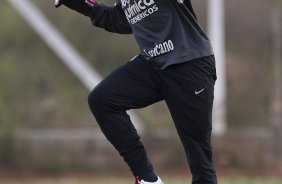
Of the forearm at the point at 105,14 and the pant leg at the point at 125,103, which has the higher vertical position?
the forearm at the point at 105,14

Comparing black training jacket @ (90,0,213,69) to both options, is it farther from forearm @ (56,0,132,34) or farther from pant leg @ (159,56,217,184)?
forearm @ (56,0,132,34)

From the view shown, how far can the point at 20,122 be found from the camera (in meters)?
21.0

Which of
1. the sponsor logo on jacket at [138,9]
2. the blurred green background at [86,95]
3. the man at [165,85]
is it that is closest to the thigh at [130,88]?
the man at [165,85]

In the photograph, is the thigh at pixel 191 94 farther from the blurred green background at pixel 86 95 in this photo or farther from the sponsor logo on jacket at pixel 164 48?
the blurred green background at pixel 86 95

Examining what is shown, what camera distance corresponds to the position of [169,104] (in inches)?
244

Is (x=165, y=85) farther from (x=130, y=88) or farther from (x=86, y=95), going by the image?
(x=86, y=95)

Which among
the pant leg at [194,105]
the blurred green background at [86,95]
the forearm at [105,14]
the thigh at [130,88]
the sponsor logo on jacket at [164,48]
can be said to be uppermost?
the forearm at [105,14]

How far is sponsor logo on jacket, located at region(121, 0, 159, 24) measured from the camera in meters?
6.09

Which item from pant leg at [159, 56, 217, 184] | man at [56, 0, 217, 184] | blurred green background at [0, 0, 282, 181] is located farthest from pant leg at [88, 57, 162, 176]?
blurred green background at [0, 0, 282, 181]

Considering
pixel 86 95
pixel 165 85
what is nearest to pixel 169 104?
→ pixel 165 85

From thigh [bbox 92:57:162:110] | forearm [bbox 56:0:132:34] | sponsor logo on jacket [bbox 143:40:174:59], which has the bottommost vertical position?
thigh [bbox 92:57:162:110]

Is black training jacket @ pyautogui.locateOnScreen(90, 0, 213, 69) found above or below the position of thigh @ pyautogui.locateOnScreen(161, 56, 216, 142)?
above

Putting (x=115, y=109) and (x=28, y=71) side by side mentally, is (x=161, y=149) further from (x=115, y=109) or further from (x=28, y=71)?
(x=115, y=109)

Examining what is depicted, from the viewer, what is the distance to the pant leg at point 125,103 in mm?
6164
